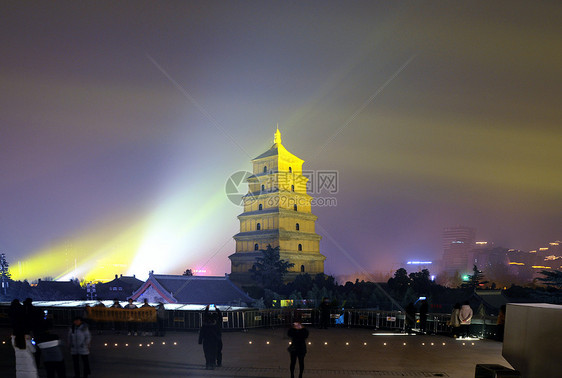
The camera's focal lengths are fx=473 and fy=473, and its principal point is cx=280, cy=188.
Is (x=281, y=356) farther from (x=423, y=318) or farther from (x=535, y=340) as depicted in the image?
(x=423, y=318)

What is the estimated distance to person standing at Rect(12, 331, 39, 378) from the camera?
10.1 m

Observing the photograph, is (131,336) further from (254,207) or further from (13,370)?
(254,207)

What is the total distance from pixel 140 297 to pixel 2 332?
29.4 m

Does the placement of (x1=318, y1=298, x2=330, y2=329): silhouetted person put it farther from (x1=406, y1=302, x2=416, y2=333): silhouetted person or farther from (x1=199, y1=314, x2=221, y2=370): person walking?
(x1=199, y1=314, x2=221, y2=370): person walking

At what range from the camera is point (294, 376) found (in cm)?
1209

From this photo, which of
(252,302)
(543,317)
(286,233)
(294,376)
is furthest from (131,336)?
(286,233)

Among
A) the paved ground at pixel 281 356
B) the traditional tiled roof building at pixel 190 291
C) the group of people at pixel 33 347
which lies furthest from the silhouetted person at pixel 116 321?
the traditional tiled roof building at pixel 190 291

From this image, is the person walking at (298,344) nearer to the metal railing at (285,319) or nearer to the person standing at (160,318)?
the metal railing at (285,319)

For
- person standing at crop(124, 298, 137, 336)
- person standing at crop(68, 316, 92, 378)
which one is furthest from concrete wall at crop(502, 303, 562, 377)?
person standing at crop(124, 298, 137, 336)

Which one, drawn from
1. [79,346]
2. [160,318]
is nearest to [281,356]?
[79,346]

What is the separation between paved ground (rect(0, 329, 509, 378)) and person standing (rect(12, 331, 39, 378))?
2.23m

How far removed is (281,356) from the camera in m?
15.0

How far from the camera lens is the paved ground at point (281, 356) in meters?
12.7

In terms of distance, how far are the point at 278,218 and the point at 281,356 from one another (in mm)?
59841
